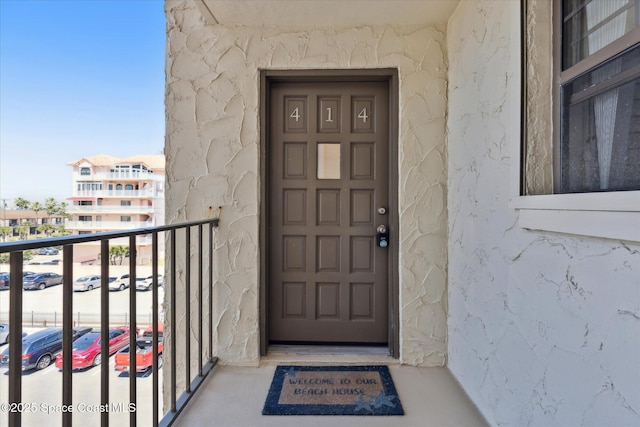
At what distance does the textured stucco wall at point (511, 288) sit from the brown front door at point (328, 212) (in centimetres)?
53

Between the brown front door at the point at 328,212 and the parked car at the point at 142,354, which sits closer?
the parked car at the point at 142,354

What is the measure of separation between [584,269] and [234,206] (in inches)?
77.4

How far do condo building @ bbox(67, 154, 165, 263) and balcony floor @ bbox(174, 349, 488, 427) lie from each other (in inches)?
38.3

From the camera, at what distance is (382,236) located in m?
2.36

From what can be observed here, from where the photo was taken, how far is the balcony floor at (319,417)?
5.53 feet

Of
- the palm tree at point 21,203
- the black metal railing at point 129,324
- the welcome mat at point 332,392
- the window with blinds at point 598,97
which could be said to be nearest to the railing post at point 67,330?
the black metal railing at point 129,324

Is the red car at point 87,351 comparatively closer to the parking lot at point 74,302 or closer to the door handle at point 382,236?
the parking lot at point 74,302

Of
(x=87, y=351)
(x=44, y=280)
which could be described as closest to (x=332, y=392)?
(x=87, y=351)

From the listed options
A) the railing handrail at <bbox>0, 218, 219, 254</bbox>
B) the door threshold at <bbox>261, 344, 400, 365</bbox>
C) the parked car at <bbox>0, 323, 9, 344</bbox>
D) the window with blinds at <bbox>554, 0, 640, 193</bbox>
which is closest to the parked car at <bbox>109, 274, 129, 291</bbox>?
the railing handrail at <bbox>0, 218, 219, 254</bbox>

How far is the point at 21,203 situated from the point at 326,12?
9.32ft

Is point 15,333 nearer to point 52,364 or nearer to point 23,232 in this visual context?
point 52,364

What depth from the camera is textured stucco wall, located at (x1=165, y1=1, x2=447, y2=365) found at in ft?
7.32

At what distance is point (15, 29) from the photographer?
759 centimetres

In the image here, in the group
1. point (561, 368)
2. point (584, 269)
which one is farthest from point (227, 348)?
point (584, 269)
